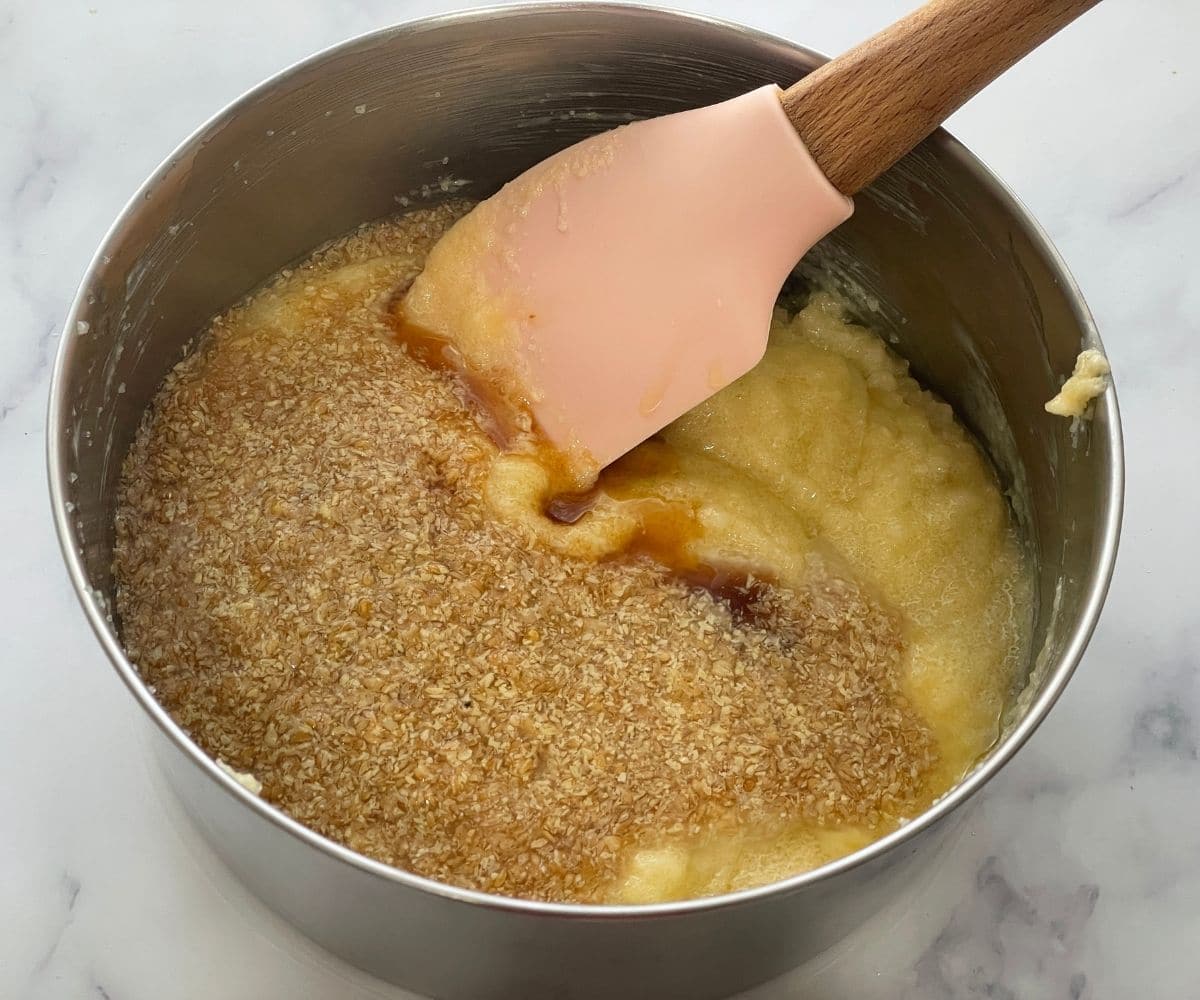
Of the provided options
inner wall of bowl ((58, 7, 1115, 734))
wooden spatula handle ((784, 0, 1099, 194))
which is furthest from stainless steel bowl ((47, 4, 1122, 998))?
wooden spatula handle ((784, 0, 1099, 194))

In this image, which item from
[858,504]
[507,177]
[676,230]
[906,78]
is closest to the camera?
[906,78]

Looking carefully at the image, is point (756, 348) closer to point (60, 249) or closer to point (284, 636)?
point (284, 636)

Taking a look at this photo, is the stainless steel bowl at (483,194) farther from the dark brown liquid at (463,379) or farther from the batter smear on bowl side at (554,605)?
the dark brown liquid at (463,379)

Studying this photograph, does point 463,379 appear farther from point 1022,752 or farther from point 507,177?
point 1022,752

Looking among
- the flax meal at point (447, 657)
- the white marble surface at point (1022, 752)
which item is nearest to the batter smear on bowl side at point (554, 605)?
the flax meal at point (447, 657)

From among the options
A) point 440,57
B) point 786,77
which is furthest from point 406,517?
point 786,77

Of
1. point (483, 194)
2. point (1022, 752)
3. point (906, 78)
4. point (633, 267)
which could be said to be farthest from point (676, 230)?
point (1022, 752)
